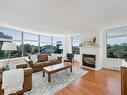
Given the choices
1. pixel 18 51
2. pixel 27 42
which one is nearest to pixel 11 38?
pixel 18 51

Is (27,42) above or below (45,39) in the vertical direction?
below

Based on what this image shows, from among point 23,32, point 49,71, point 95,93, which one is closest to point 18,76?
point 49,71

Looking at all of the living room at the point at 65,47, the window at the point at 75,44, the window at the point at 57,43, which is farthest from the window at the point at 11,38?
the window at the point at 75,44

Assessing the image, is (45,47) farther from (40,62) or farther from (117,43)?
(117,43)

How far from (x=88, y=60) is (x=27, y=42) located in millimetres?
4634

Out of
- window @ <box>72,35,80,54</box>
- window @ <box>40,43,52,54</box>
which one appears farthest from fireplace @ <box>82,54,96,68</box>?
window @ <box>40,43,52,54</box>

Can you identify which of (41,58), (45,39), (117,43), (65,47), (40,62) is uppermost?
(45,39)

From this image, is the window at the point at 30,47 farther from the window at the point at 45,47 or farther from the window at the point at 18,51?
the window at the point at 45,47

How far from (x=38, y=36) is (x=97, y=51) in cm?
487

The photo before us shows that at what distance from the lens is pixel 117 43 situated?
17.3 feet

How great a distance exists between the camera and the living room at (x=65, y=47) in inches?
91.0

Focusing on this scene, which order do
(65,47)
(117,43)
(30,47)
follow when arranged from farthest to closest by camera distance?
(65,47)
(30,47)
(117,43)

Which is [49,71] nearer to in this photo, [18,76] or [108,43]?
[18,76]

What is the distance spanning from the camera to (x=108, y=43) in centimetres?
559
